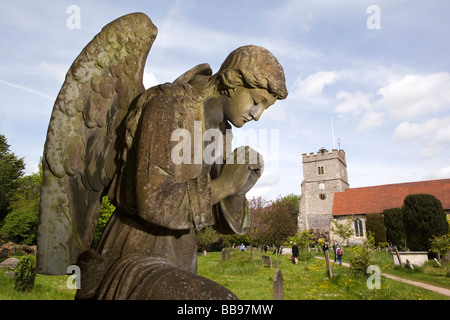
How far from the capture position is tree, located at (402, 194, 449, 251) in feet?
89.2

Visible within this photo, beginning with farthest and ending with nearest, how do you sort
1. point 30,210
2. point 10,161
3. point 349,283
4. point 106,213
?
point 10,161
point 30,210
point 106,213
point 349,283

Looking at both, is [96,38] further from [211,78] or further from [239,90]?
[239,90]

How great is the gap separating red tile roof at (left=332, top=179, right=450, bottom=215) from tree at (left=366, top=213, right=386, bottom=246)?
6.46m

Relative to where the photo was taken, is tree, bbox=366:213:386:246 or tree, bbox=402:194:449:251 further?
tree, bbox=366:213:386:246

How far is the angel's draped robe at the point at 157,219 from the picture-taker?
1.71 metres

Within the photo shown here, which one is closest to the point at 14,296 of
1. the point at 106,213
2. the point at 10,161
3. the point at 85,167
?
the point at 106,213

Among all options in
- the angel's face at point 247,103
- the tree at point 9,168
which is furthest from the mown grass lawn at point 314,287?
the tree at point 9,168

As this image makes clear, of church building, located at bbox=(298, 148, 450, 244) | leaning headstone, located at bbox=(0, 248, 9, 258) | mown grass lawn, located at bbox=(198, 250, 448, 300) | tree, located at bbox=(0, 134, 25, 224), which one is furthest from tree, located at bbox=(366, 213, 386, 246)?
tree, located at bbox=(0, 134, 25, 224)

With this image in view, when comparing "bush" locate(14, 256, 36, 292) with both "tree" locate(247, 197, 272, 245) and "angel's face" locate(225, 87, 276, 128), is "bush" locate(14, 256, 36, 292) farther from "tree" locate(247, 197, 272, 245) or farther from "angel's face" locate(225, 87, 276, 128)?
"tree" locate(247, 197, 272, 245)

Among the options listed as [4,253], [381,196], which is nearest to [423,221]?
[381,196]

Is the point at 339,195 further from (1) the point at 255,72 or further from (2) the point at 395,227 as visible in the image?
(1) the point at 255,72

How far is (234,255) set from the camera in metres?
25.7

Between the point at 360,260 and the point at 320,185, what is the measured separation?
4536 cm

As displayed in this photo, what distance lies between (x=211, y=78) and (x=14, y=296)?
1131cm
